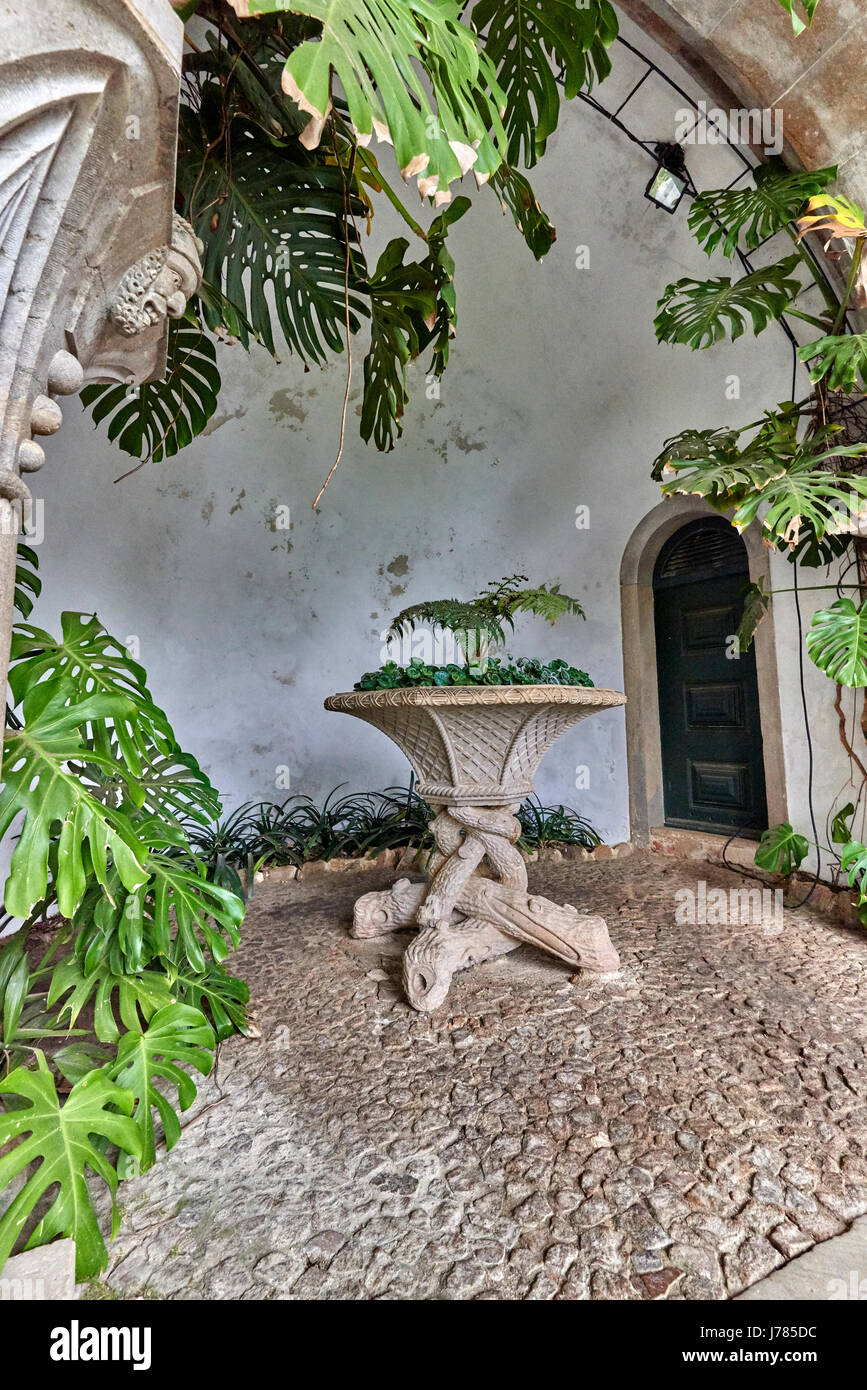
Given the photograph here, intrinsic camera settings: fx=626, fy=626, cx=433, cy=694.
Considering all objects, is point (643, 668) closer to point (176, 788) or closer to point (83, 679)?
point (176, 788)

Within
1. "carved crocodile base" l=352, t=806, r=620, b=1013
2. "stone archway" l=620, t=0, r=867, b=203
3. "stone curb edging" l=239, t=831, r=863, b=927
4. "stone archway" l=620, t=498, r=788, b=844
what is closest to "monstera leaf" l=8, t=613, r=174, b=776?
"carved crocodile base" l=352, t=806, r=620, b=1013

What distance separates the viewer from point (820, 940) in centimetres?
249

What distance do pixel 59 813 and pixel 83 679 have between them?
380mm

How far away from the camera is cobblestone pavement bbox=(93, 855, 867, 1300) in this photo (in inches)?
40.9

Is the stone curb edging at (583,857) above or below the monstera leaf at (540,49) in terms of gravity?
below

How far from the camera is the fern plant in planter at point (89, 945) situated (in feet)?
3.14

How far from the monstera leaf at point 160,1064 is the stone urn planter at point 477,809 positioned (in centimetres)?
92

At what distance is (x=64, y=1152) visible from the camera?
975 mm

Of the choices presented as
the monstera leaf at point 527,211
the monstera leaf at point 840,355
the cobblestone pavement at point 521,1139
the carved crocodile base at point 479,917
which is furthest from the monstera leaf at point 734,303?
the cobblestone pavement at point 521,1139

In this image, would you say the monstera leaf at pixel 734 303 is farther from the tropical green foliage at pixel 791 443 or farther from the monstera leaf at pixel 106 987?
the monstera leaf at pixel 106 987

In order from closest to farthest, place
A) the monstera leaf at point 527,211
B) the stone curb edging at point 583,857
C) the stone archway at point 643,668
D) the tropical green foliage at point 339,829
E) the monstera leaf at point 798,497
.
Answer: the monstera leaf at point 527,211 → the monstera leaf at point 798,497 → the stone curb edging at point 583,857 → the tropical green foliage at point 339,829 → the stone archway at point 643,668

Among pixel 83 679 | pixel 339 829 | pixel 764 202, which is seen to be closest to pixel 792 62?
pixel 764 202

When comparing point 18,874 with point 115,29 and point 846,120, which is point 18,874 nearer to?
point 115,29
